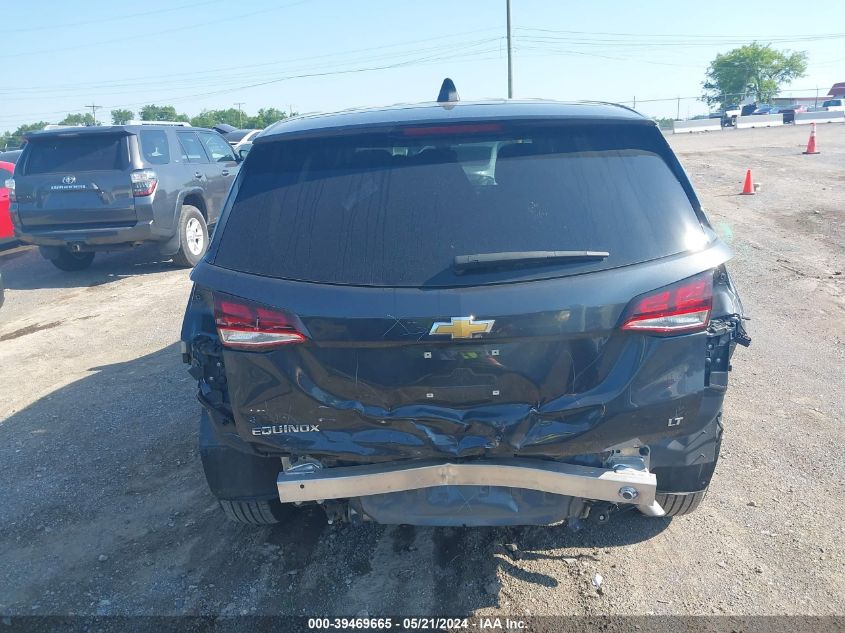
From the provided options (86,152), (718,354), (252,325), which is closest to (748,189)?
(86,152)

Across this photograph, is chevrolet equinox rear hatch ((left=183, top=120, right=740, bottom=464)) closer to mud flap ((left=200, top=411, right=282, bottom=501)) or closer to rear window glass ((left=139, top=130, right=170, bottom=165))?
mud flap ((left=200, top=411, right=282, bottom=501))

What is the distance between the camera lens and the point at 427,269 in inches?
105

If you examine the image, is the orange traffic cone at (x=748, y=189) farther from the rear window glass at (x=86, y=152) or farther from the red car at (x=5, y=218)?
the red car at (x=5, y=218)

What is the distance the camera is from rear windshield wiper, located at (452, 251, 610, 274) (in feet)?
8.63

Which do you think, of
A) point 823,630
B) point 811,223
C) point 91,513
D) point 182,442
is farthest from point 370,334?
point 811,223

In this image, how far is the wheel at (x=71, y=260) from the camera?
1107 centimetres

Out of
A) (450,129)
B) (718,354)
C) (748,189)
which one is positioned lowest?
(748,189)

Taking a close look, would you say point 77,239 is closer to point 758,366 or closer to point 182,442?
point 182,442

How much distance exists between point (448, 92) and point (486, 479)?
230cm

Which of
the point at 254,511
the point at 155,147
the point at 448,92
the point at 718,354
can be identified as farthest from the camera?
the point at 155,147

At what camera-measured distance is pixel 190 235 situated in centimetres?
1105

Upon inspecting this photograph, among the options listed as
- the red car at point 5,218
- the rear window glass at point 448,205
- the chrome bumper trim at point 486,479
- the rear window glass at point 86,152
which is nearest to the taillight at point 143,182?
the rear window glass at point 86,152

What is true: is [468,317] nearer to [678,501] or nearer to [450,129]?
[450,129]

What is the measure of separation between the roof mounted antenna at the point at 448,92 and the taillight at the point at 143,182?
6950 mm
